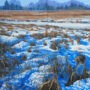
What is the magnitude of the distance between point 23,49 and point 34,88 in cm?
333

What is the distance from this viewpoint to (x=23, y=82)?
4520 mm

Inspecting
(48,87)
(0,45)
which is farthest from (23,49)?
(48,87)

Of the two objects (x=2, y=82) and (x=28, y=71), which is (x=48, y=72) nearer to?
(x=28, y=71)

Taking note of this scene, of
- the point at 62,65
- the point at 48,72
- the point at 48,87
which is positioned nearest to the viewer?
the point at 48,87

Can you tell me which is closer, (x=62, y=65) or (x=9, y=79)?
(x=9, y=79)

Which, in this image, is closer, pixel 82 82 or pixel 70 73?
pixel 82 82

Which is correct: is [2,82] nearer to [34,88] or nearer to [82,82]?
[34,88]

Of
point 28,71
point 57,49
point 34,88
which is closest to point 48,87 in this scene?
point 34,88

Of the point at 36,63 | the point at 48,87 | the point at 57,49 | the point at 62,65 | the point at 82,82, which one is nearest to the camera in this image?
the point at 48,87

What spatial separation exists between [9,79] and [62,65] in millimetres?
1097

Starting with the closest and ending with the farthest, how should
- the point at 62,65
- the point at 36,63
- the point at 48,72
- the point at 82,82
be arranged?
the point at 82,82 → the point at 48,72 → the point at 62,65 → the point at 36,63

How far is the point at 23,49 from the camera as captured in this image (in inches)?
295

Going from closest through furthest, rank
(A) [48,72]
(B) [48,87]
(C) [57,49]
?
(B) [48,87], (A) [48,72], (C) [57,49]

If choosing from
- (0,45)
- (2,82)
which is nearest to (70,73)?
(2,82)
